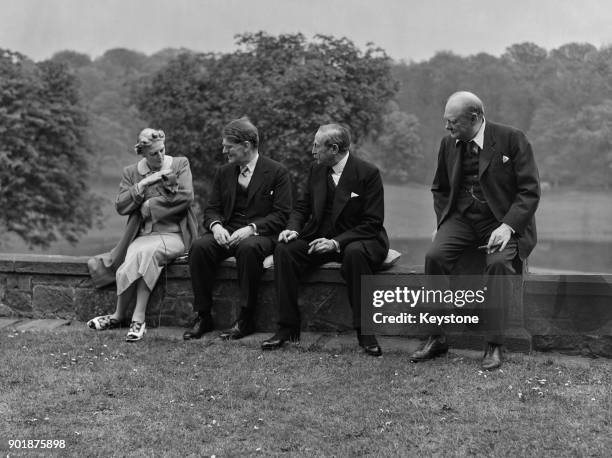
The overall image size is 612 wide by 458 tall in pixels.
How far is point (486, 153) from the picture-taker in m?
4.33

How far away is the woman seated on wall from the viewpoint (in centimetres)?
509

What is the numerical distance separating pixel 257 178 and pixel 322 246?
0.79 m

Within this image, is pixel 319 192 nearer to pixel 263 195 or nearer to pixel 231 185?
pixel 263 195

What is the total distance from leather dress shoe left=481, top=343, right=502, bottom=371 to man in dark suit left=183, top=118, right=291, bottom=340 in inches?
60.4

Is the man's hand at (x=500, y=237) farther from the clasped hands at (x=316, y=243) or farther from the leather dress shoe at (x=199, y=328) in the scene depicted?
the leather dress shoe at (x=199, y=328)

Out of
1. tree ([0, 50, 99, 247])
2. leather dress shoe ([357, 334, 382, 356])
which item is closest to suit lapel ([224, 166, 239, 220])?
leather dress shoe ([357, 334, 382, 356])

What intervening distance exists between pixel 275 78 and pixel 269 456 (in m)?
8.83

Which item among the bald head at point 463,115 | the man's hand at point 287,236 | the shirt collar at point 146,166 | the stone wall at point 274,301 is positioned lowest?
the stone wall at point 274,301

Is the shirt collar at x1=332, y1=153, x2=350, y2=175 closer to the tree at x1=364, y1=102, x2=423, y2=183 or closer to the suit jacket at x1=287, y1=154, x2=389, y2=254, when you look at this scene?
the suit jacket at x1=287, y1=154, x2=389, y2=254

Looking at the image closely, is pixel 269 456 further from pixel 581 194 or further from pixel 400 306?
pixel 581 194

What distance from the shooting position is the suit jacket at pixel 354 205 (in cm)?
468

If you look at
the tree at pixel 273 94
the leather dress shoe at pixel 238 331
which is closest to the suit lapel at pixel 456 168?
the leather dress shoe at pixel 238 331

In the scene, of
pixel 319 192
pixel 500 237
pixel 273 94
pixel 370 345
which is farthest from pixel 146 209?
pixel 273 94

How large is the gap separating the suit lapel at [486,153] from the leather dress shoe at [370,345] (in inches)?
44.6
